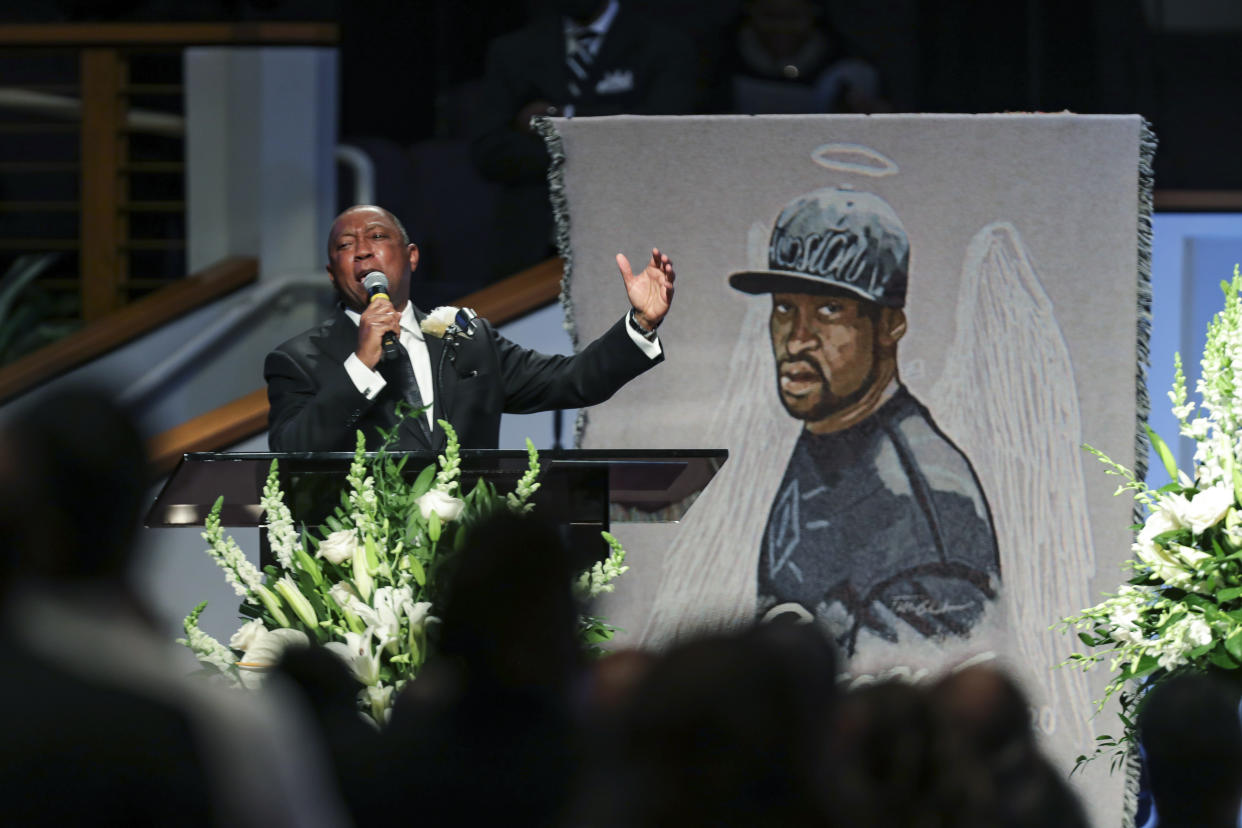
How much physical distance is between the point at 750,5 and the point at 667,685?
405 cm

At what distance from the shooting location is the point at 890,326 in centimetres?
411

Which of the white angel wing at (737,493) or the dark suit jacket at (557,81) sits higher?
the dark suit jacket at (557,81)

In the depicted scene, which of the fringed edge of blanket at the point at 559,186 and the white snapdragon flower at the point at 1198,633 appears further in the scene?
the fringed edge of blanket at the point at 559,186

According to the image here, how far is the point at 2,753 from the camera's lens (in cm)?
110

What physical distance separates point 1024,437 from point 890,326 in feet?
1.39

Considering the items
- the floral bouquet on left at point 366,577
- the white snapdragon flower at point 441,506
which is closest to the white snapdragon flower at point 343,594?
the floral bouquet on left at point 366,577

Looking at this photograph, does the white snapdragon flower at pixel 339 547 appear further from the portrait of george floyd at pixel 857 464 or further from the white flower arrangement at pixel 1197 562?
the portrait of george floyd at pixel 857 464

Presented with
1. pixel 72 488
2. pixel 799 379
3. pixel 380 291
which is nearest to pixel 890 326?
pixel 799 379

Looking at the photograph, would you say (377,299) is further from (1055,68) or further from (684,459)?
(1055,68)

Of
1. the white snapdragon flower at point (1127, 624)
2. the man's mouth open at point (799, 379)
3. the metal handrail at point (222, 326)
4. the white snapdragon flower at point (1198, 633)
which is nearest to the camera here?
the white snapdragon flower at point (1198, 633)

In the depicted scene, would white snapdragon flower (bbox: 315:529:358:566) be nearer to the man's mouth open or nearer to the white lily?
the white lily

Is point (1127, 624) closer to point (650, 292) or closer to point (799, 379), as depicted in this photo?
point (650, 292)

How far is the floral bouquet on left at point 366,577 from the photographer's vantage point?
2043mm

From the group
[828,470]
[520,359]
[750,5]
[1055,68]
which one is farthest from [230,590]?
[1055,68]
